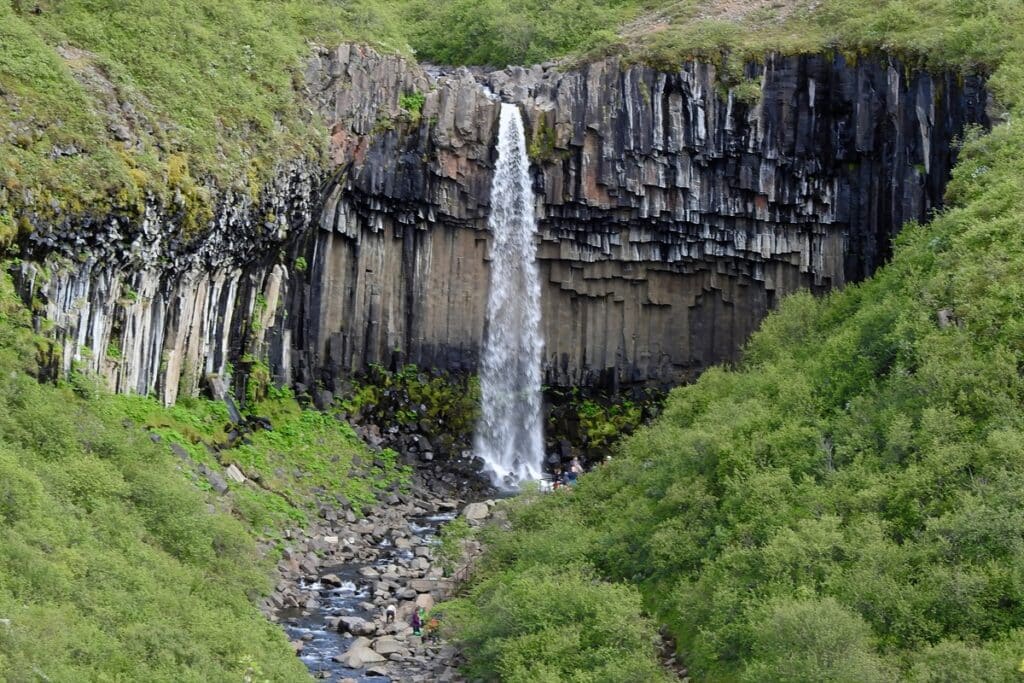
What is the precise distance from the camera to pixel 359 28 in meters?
39.1

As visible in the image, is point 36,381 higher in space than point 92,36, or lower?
lower

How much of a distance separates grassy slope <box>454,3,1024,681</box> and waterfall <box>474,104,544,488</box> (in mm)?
10611

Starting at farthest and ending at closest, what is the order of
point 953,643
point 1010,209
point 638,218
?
1. point 638,218
2. point 1010,209
3. point 953,643

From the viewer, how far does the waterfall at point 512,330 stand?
124 feet

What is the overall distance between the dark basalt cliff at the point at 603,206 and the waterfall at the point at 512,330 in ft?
1.46

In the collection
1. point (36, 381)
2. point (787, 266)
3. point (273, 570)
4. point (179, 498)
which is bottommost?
point (273, 570)

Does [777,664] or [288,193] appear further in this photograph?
[288,193]

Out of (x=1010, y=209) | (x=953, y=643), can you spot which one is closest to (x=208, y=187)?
(x=1010, y=209)

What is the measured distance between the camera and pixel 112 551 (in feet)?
66.5

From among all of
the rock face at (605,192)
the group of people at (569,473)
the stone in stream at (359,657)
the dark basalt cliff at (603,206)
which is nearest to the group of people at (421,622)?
the stone in stream at (359,657)

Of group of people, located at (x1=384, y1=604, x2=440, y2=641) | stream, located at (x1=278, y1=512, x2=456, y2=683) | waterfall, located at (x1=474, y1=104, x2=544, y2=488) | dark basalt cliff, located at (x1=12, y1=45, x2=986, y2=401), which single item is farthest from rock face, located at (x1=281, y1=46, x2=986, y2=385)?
group of people, located at (x1=384, y1=604, x2=440, y2=641)

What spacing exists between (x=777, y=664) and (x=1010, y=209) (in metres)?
13.0

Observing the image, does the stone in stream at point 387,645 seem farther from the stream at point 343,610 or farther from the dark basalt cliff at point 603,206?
the dark basalt cliff at point 603,206

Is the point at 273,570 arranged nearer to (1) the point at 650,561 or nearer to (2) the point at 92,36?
(1) the point at 650,561
